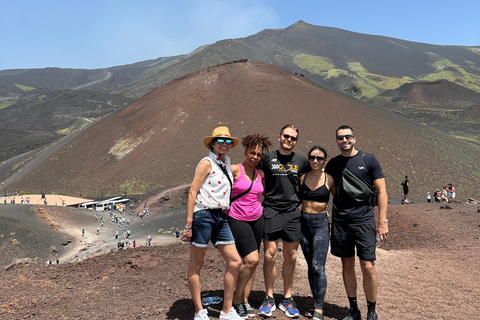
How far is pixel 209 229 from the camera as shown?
4.26 meters

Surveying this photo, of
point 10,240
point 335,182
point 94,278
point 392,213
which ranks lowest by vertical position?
point 10,240

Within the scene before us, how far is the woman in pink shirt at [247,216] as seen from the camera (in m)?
4.45

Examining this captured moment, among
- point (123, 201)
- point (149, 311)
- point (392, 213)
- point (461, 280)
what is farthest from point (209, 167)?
point (123, 201)

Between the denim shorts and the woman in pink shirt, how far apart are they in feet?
0.53

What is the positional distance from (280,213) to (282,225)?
6.7 inches

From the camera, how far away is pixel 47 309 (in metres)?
4.99

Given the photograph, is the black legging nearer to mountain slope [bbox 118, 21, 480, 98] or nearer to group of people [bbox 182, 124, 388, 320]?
group of people [bbox 182, 124, 388, 320]

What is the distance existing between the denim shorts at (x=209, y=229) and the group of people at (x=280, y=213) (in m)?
0.01

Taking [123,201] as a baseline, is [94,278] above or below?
above

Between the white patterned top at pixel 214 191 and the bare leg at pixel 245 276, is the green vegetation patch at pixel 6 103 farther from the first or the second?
the bare leg at pixel 245 276

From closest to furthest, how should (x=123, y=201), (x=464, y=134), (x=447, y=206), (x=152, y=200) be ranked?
(x=447, y=206), (x=152, y=200), (x=123, y=201), (x=464, y=134)

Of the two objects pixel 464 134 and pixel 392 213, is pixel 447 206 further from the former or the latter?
pixel 464 134

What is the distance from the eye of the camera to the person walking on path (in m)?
4.72

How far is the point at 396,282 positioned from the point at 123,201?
2833 cm
